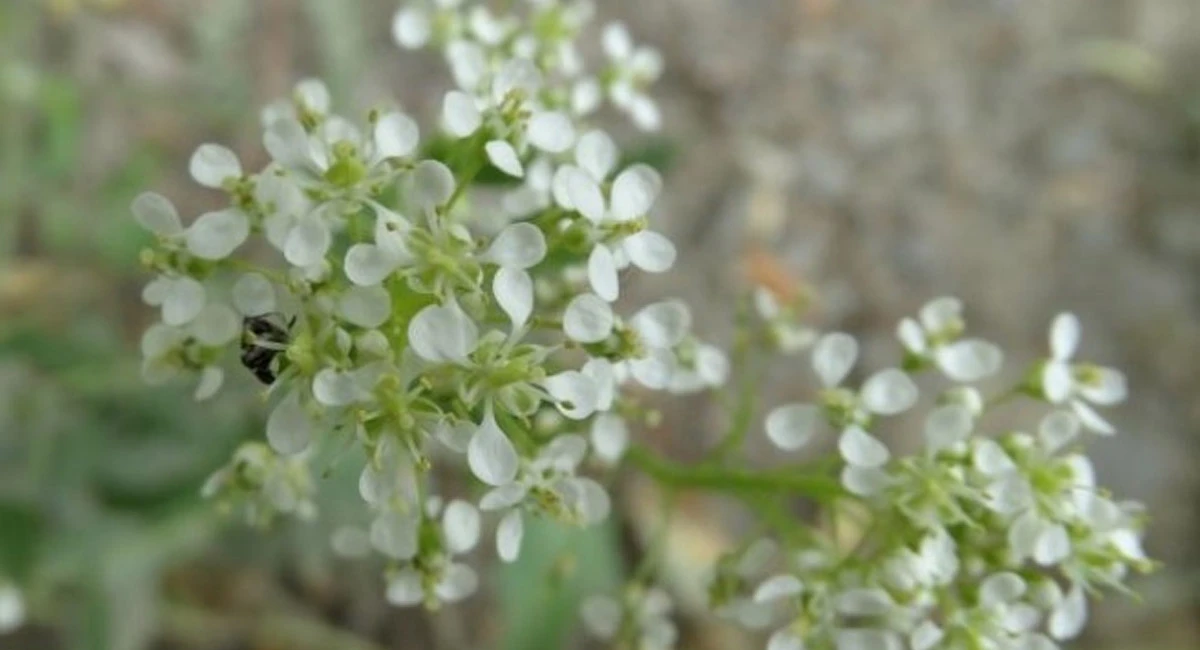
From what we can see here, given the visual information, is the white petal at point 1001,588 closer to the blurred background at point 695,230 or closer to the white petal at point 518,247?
the white petal at point 518,247

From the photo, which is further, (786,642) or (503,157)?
(786,642)

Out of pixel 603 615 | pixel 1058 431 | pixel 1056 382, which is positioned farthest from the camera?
pixel 603 615

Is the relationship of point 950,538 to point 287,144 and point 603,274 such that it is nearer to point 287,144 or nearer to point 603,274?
point 603,274

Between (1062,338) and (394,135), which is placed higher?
(1062,338)

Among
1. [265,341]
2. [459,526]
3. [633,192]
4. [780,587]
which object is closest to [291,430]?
[265,341]

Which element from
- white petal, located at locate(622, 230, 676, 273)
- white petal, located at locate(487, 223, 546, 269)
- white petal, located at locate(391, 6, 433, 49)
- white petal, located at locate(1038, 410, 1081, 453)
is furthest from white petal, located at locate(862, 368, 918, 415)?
white petal, located at locate(391, 6, 433, 49)

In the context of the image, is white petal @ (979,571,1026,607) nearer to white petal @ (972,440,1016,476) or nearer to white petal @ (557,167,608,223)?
white petal @ (972,440,1016,476)

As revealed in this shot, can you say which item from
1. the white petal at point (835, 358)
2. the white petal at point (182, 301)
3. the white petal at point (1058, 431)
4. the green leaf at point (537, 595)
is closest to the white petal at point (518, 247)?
the white petal at point (182, 301)
